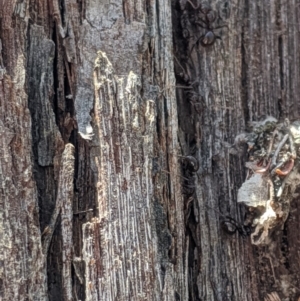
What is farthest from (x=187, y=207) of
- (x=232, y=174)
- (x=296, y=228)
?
(x=296, y=228)

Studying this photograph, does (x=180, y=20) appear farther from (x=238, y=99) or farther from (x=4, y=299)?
(x=4, y=299)

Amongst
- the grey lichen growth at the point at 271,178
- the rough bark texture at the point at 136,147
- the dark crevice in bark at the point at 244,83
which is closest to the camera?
the rough bark texture at the point at 136,147

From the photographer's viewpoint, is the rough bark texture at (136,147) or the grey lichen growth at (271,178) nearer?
the rough bark texture at (136,147)

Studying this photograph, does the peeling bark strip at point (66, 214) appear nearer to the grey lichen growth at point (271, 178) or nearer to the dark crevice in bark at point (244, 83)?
the grey lichen growth at point (271, 178)

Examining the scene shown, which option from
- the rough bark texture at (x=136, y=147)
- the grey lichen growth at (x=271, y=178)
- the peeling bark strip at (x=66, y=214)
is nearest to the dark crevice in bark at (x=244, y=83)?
the rough bark texture at (x=136, y=147)

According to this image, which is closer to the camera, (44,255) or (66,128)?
(44,255)

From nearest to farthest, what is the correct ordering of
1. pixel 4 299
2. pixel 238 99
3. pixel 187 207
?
pixel 4 299
pixel 187 207
pixel 238 99

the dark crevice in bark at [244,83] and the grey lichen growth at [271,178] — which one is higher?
the dark crevice in bark at [244,83]
